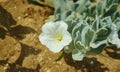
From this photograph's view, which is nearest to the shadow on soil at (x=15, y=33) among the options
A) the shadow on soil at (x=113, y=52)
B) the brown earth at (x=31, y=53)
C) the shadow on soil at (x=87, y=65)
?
the brown earth at (x=31, y=53)

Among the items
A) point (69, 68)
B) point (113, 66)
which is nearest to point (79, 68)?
point (69, 68)

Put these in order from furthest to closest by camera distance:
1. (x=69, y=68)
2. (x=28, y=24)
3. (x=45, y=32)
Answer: (x=28, y=24) → (x=69, y=68) → (x=45, y=32)

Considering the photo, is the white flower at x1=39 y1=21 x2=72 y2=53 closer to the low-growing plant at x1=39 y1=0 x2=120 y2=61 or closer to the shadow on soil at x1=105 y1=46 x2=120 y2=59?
the low-growing plant at x1=39 y1=0 x2=120 y2=61

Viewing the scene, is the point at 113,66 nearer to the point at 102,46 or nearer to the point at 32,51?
the point at 102,46

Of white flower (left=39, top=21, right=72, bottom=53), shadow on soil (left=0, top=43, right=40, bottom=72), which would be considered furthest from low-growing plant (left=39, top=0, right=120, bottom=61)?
shadow on soil (left=0, top=43, right=40, bottom=72)

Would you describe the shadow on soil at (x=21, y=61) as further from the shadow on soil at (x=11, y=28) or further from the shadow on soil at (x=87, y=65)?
the shadow on soil at (x=87, y=65)
